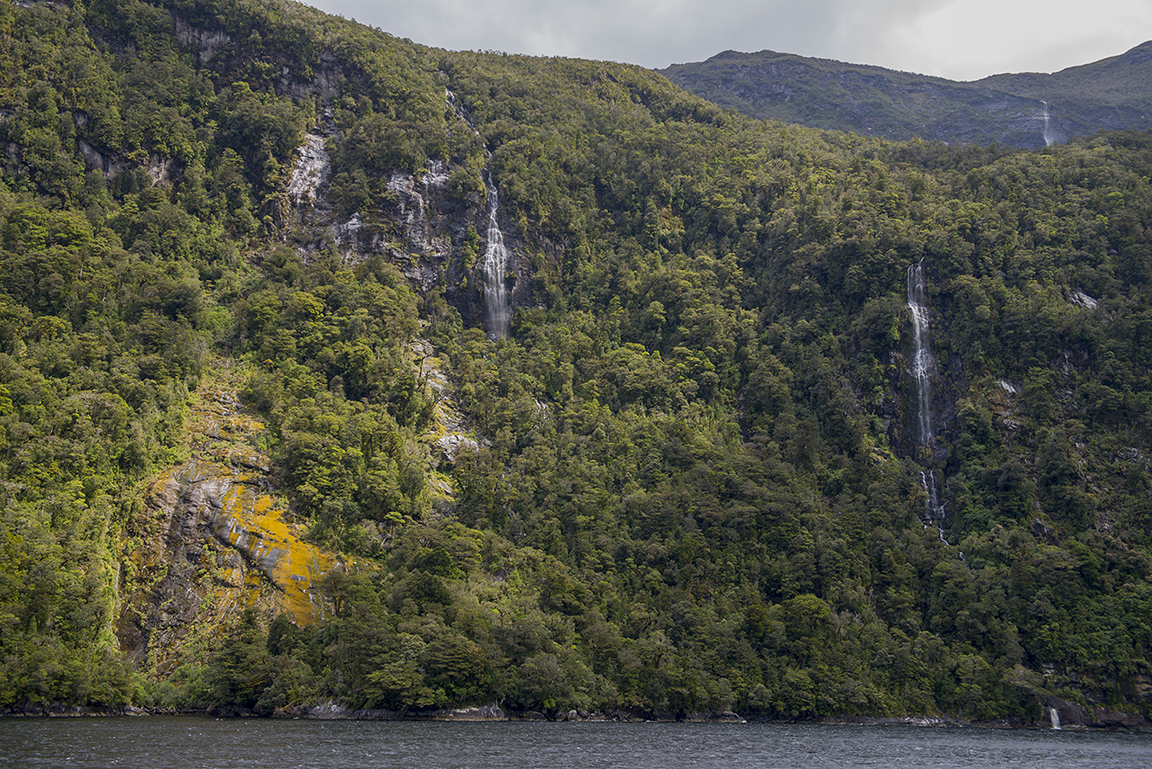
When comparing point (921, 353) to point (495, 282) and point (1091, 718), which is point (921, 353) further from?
point (495, 282)

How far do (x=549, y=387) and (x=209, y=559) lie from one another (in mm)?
41409

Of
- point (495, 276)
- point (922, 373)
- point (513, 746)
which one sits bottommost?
point (513, 746)

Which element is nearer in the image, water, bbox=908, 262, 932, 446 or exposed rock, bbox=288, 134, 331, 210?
water, bbox=908, 262, 932, 446

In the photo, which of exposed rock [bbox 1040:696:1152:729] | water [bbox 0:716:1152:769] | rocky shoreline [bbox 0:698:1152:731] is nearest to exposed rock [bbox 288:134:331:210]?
rocky shoreline [bbox 0:698:1152:731]

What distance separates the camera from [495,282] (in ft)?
344

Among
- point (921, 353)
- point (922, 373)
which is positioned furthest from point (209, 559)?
point (921, 353)

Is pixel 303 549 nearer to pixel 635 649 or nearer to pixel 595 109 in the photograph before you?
pixel 635 649

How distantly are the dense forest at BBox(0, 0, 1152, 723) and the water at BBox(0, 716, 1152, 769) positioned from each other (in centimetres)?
564

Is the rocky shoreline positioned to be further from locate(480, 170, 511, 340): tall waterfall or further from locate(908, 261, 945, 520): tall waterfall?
locate(480, 170, 511, 340): tall waterfall

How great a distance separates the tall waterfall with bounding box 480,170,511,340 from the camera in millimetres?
103562

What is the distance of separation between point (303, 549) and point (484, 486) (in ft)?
58.9

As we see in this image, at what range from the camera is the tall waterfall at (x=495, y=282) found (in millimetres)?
103562

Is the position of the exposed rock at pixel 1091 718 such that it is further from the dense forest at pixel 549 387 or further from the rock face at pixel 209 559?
the rock face at pixel 209 559

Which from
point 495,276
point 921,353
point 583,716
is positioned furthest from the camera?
point 495,276
